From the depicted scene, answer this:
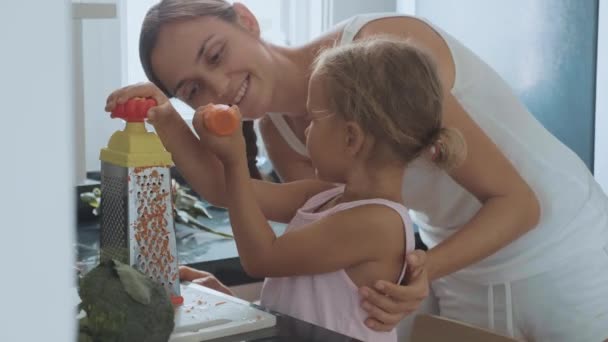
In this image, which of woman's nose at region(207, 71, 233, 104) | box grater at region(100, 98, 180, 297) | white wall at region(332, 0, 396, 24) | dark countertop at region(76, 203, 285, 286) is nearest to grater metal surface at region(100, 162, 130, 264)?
box grater at region(100, 98, 180, 297)

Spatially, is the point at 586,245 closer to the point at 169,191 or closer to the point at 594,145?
the point at 169,191

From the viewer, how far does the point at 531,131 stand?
1.32 meters

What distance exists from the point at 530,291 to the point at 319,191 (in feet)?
1.25

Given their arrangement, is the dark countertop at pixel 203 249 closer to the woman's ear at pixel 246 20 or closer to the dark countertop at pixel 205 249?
the dark countertop at pixel 205 249

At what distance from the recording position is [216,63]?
1254mm

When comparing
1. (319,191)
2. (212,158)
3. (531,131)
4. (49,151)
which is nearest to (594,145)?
(531,131)

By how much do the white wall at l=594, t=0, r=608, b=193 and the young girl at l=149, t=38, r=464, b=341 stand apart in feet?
3.58

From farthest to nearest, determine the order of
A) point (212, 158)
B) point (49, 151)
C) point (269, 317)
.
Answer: point (212, 158)
point (269, 317)
point (49, 151)

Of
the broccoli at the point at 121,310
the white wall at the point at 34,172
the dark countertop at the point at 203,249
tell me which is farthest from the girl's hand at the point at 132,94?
the white wall at the point at 34,172

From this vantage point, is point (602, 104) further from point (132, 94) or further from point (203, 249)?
point (132, 94)

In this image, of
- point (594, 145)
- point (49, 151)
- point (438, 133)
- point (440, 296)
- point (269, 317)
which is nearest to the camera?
point (49, 151)

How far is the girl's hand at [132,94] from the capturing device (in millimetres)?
980

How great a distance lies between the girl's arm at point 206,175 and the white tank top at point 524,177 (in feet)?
0.60

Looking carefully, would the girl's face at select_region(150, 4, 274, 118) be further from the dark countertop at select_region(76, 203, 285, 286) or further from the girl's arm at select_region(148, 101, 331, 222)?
the dark countertop at select_region(76, 203, 285, 286)
